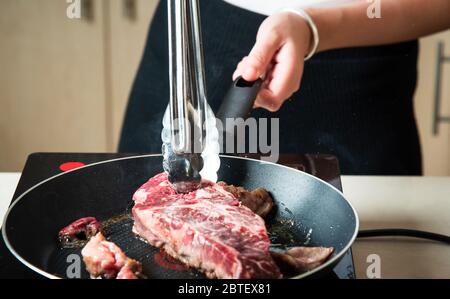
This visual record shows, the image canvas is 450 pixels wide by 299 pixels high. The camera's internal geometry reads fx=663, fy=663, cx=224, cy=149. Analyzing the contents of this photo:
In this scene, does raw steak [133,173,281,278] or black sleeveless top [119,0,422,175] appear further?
black sleeveless top [119,0,422,175]

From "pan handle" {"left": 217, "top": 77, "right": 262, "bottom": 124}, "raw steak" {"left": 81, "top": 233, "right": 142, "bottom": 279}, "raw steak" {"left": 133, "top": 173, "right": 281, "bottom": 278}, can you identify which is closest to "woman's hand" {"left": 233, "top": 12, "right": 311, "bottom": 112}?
"pan handle" {"left": 217, "top": 77, "right": 262, "bottom": 124}

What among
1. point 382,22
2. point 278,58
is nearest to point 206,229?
point 278,58

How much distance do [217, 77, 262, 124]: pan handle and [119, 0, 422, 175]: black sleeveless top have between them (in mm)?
334

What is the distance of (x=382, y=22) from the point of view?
1055 mm

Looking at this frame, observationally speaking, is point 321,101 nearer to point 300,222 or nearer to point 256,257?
point 300,222

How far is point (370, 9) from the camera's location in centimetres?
102

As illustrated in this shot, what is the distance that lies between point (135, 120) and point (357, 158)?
1.36 ft

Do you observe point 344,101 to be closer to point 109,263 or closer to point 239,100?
point 239,100

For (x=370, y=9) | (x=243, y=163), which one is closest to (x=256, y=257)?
(x=243, y=163)

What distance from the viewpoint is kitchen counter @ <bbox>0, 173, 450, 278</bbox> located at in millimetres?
737

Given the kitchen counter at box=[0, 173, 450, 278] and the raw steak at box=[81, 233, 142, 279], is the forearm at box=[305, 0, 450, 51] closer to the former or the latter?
the kitchen counter at box=[0, 173, 450, 278]

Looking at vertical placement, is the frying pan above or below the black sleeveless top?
below

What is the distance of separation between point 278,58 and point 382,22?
0.26m

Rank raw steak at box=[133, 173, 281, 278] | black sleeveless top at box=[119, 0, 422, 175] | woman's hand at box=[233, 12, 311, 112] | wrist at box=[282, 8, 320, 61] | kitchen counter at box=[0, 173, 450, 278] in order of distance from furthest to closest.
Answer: black sleeveless top at box=[119, 0, 422, 175], wrist at box=[282, 8, 320, 61], woman's hand at box=[233, 12, 311, 112], kitchen counter at box=[0, 173, 450, 278], raw steak at box=[133, 173, 281, 278]
